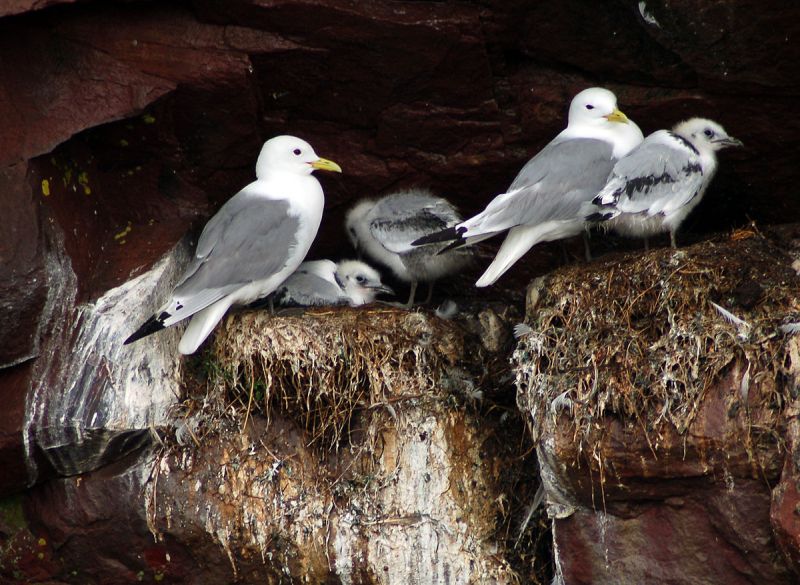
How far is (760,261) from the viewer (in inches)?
204

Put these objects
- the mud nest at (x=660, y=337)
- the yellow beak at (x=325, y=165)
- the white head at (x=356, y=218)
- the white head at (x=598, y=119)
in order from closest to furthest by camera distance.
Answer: the mud nest at (x=660, y=337) < the white head at (x=598, y=119) < the yellow beak at (x=325, y=165) < the white head at (x=356, y=218)

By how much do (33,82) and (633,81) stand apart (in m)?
2.84

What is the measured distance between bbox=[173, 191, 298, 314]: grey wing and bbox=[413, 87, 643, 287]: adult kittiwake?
72 centimetres

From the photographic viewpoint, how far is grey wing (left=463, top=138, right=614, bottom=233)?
18.0 feet

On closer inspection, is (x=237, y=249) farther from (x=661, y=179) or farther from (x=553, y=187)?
(x=661, y=179)

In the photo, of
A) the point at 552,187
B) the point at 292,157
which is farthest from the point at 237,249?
the point at 552,187

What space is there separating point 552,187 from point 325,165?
1.14m

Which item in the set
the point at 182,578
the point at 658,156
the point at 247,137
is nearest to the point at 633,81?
the point at 658,156

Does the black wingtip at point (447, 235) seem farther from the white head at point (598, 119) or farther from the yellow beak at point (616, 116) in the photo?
the yellow beak at point (616, 116)

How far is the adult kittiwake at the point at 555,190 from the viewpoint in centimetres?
549

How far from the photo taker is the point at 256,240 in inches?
228

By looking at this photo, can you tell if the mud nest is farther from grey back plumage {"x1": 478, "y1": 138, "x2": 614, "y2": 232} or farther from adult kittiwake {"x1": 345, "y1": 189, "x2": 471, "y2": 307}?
adult kittiwake {"x1": 345, "y1": 189, "x2": 471, "y2": 307}

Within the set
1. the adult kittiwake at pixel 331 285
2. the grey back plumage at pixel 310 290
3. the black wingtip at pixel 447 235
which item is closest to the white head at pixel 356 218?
the adult kittiwake at pixel 331 285

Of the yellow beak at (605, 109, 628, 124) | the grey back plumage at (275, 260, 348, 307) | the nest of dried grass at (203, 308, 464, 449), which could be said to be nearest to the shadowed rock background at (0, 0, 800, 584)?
the nest of dried grass at (203, 308, 464, 449)
